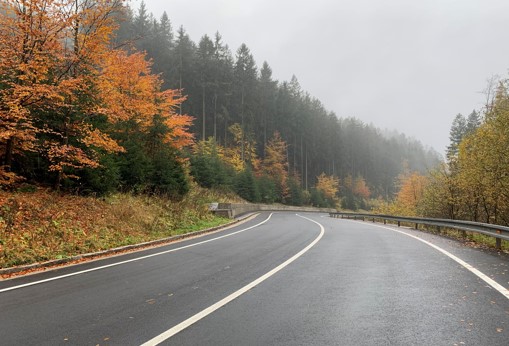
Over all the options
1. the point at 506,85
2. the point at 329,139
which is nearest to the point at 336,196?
the point at 329,139

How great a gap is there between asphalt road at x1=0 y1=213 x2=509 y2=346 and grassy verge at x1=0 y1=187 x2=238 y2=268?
74.1 inches

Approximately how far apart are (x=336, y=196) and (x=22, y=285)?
85588 mm

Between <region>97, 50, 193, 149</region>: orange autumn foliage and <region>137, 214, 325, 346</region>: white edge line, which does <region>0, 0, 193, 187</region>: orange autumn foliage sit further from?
<region>137, 214, 325, 346</region>: white edge line

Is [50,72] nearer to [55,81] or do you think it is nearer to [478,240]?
[55,81]

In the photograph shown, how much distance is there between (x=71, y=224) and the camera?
12.5 meters

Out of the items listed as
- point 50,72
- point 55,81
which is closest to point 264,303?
point 55,81

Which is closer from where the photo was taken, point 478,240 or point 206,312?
point 206,312

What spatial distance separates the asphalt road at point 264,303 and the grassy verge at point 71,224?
74.1 inches

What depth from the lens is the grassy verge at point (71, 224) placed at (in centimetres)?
1003

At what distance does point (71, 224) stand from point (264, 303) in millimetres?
9557

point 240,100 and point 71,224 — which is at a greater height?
point 240,100

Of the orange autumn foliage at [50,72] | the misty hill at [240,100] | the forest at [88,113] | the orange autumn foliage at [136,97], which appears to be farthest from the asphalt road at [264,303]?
the misty hill at [240,100]

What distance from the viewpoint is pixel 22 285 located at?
714cm

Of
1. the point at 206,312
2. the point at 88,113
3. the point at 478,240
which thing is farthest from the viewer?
the point at 88,113
